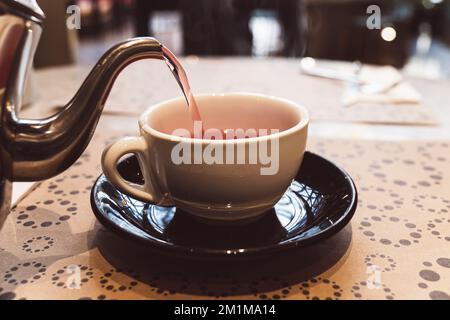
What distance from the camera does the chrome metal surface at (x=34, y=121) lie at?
13.4 inches

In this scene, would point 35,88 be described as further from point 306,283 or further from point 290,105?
point 306,283

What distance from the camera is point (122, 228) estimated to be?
1.29ft

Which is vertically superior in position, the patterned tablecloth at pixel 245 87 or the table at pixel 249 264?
the patterned tablecloth at pixel 245 87

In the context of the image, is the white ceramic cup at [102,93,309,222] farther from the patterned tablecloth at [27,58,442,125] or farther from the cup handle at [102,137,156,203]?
the patterned tablecloth at [27,58,442,125]

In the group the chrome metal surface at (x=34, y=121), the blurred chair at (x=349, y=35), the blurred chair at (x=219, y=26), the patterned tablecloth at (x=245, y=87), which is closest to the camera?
the chrome metal surface at (x=34, y=121)

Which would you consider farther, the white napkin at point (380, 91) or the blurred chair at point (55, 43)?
the blurred chair at point (55, 43)

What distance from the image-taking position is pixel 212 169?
1.32 ft

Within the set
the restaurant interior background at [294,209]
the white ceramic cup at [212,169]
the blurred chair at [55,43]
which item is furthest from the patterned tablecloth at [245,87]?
the blurred chair at [55,43]

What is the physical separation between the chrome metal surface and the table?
0.07 meters

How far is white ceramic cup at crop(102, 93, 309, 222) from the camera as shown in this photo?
1.30 feet

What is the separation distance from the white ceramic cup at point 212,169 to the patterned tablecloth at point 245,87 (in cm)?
40

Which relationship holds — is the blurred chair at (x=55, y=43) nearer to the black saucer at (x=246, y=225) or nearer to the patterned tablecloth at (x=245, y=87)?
the patterned tablecloth at (x=245, y=87)

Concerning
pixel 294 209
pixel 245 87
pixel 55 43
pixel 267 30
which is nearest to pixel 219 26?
pixel 267 30

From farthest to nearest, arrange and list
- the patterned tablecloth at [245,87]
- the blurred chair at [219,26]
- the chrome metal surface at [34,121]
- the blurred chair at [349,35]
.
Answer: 1. the blurred chair at [219,26]
2. the blurred chair at [349,35]
3. the patterned tablecloth at [245,87]
4. the chrome metal surface at [34,121]
